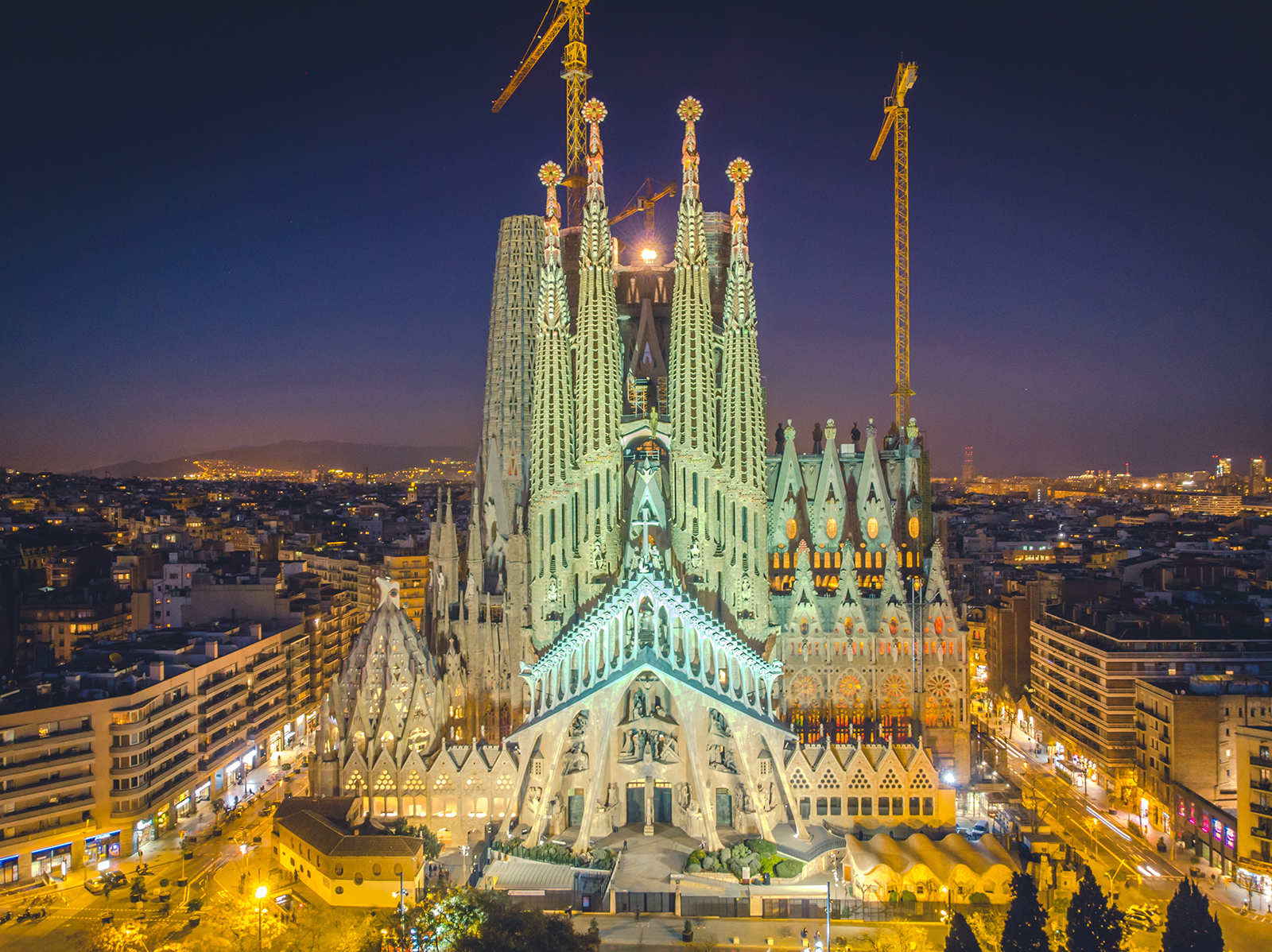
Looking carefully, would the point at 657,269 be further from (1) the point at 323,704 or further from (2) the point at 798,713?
(1) the point at 323,704

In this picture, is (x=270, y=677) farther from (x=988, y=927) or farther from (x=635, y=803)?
(x=988, y=927)

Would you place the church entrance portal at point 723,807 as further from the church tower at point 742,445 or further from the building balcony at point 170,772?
the building balcony at point 170,772

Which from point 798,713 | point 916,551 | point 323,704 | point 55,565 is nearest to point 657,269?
point 916,551

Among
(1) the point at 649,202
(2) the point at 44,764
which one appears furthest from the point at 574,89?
(2) the point at 44,764

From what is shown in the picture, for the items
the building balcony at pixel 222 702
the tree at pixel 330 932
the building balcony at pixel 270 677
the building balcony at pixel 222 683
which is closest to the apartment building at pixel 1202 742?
the tree at pixel 330 932

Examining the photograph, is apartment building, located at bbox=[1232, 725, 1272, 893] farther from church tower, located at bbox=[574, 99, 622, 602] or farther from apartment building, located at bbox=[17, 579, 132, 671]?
apartment building, located at bbox=[17, 579, 132, 671]

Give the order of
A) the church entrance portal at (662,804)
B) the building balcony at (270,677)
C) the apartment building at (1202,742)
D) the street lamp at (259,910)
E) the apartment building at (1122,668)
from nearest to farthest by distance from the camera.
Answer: the street lamp at (259,910)
the church entrance portal at (662,804)
the apartment building at (1202,742)
the apartment building at (1122,668)
the building balcony at (270,677)
